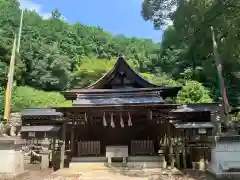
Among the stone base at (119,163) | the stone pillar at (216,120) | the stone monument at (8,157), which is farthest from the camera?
the stone pillar at (216,120)

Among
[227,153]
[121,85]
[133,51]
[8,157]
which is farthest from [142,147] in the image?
[133,51]

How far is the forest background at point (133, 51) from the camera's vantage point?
1262cm

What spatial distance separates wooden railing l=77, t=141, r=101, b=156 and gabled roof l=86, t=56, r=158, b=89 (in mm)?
4025

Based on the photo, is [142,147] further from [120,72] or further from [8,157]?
[8,157]

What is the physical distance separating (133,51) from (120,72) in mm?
44243

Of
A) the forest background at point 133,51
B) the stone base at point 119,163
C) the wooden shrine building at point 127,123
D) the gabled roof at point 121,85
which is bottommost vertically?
the stone base at point 119,163

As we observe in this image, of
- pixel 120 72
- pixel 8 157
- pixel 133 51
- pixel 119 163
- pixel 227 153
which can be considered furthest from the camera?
pixel 133 51

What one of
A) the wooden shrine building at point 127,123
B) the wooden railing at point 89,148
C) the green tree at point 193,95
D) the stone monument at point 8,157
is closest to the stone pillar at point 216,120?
the wooden shrine building at point 127,123

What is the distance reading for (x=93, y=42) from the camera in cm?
6234

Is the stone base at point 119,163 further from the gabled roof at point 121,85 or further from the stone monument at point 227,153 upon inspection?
the stone monument at point 227,153

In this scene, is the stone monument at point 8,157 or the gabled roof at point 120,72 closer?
the stone monument at point 8,157

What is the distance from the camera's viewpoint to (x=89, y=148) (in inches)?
645

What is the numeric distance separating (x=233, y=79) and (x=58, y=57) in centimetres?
2883

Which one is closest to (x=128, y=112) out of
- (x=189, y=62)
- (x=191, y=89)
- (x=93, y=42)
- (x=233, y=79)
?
(x=191, y=89)
